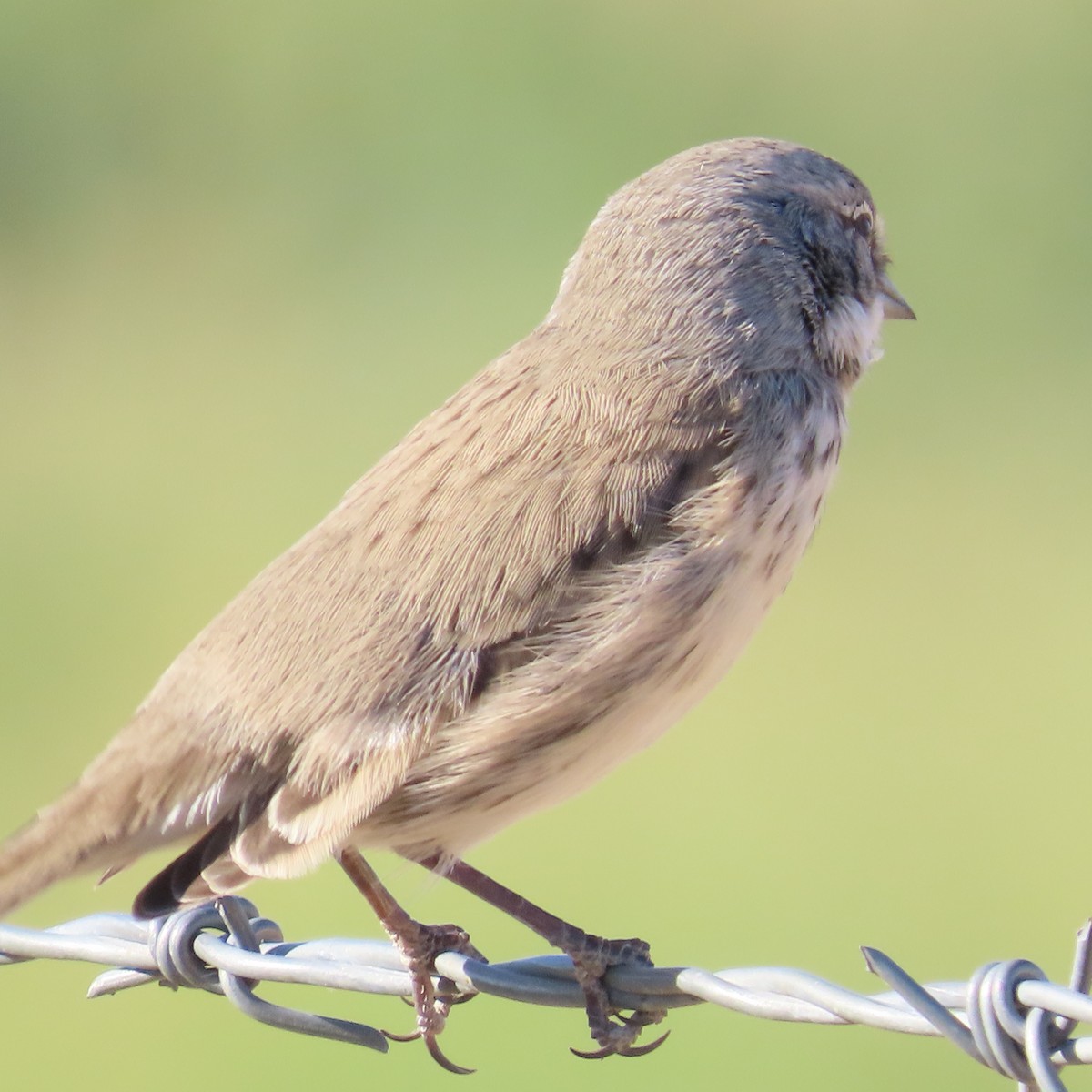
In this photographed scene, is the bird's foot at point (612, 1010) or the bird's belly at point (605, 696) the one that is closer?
the bird's foot at point (612, 1010)

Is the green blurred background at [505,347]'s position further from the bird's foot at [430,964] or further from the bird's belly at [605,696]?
the bird's belly at [605,696]

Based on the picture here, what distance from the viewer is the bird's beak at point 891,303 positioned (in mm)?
4723

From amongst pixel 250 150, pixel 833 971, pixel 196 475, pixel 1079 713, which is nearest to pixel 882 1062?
pixel 833 971

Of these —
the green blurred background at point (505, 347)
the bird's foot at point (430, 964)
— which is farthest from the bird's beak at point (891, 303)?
the green blurred background at point (505, 347)

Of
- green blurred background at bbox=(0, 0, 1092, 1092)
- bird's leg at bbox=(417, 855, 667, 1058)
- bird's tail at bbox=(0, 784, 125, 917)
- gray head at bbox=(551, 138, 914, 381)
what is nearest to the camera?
bird's leg at bbox=(417, 855, 667, 1058)

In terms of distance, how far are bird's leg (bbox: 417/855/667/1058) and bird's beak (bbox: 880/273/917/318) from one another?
1732 mm

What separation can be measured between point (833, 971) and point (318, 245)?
724cm

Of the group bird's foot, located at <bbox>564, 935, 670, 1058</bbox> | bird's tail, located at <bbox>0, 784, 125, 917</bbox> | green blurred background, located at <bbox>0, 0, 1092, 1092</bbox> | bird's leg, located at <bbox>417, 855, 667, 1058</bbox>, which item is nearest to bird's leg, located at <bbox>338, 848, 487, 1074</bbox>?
bird's leg, located at <bbox>417, 855, 667, 1058</bbox>

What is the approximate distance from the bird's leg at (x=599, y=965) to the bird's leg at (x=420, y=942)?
0.12m

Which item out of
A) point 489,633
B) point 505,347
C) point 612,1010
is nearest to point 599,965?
point 612,1010

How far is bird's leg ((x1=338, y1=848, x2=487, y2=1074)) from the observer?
3.92 meters

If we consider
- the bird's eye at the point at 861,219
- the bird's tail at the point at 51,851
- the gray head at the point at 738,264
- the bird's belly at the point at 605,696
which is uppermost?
the bird's eye at the point at 861,219

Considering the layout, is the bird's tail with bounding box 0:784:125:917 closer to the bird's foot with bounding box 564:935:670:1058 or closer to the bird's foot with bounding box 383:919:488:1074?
the bird's foot with bounding box 383:919:488:1074

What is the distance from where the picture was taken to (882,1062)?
22.4 ft
